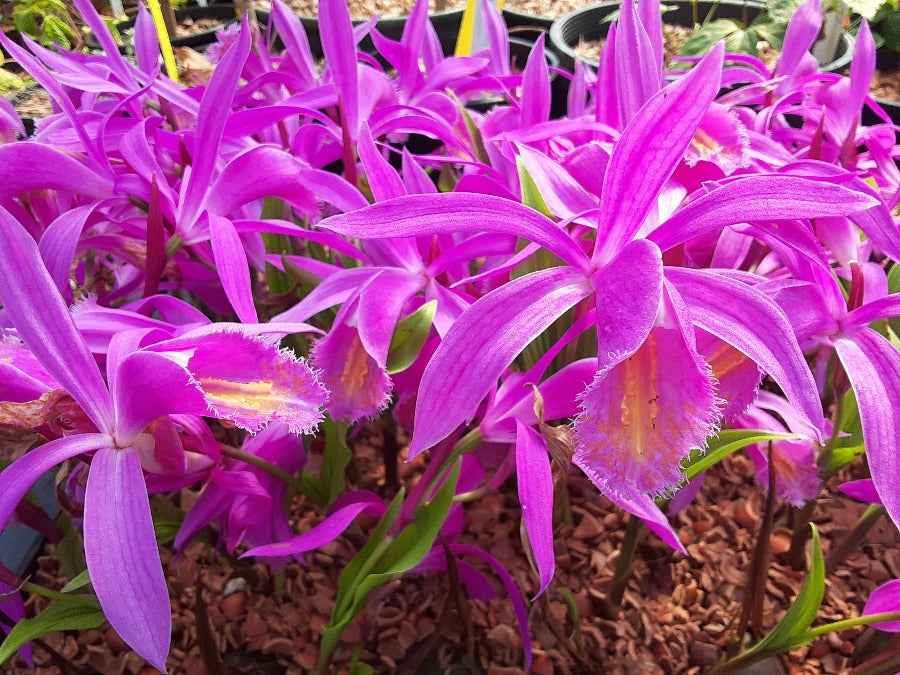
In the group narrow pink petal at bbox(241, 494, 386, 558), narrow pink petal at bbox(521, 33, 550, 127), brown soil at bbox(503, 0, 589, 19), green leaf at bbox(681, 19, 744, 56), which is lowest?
narrow pink petal at bbox(241, 494, 386, 558)

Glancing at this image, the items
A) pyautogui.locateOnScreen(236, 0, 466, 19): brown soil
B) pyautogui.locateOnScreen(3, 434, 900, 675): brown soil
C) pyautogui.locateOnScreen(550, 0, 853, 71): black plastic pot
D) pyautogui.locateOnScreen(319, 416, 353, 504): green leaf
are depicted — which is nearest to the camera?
pyautogui.locateOnScreen(319, 416, 353, 504): green leaf

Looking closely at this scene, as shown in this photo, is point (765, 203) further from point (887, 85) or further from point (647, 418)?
point (887, 85)

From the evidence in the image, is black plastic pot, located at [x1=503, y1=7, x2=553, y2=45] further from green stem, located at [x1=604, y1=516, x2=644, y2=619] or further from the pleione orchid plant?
green stem, located at [x1=604, y1=516, x2=644, y2=619]

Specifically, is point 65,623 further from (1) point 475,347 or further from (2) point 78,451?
(1) point 475,347

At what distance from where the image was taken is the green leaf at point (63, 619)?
54cm

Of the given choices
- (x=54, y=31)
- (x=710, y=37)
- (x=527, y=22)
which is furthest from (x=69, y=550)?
(x=527, y=22)

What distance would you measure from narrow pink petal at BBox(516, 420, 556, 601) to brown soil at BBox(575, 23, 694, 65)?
1632 millimetres

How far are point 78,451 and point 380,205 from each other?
0.77 feet

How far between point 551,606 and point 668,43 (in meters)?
1.76

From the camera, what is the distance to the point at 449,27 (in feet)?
6.64

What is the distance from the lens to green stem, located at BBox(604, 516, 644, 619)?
0.73 metres

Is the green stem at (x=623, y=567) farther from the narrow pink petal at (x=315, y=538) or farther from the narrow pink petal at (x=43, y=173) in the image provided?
the narrow pink petal at (x=43, y=173)

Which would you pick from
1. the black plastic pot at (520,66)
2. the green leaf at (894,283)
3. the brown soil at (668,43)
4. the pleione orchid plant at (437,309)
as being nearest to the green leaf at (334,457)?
the pleione orchid plant at (437,309)

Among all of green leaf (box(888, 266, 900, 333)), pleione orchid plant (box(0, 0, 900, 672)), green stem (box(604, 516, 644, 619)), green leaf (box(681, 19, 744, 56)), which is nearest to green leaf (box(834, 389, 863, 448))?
pleione orchid plant (box(0, 0, 900, 672))
